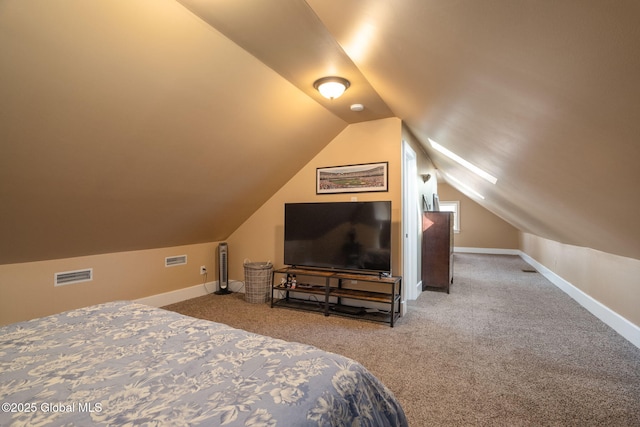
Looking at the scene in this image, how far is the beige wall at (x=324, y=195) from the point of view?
3793 mm

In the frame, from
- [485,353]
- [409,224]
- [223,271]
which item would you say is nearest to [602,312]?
[485,353]

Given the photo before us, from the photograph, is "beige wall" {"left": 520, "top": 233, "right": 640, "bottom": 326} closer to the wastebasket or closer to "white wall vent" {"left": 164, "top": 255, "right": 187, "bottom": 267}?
the wastebasket

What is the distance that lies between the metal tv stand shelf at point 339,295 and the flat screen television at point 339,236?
0.13m

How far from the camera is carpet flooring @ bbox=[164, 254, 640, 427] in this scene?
75.0 inches

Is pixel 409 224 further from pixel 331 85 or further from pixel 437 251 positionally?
pixel 331 85

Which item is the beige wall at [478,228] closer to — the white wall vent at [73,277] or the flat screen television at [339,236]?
the flat screen television at [339,236]

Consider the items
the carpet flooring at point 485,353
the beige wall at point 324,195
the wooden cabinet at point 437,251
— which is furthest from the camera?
the wooden cabinet at point 437,251

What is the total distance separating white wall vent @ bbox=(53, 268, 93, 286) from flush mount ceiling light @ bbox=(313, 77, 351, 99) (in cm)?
309

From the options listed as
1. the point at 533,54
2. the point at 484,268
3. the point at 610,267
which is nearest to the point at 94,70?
the point at 533,54

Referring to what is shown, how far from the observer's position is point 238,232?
190 inches

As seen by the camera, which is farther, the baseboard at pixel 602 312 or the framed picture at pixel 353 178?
the framed picture at pixel 353 178

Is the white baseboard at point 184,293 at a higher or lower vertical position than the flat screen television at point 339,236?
lower

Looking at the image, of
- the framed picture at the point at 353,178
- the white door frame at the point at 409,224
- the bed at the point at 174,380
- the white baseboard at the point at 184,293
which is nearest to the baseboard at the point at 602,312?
the white door frame at the point at 409,224

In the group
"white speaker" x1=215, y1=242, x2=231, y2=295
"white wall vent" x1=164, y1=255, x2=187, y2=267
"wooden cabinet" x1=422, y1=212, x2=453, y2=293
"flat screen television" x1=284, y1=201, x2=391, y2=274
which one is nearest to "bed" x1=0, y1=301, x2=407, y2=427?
"flat screen television" x1=284, y1=201, x2=391, y2=274
